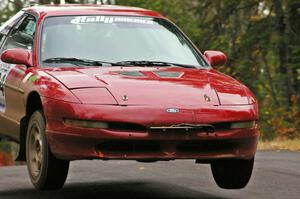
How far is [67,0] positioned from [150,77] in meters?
19.5

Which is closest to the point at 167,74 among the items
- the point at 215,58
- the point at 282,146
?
the point at 215,58

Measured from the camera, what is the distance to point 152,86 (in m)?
7.23

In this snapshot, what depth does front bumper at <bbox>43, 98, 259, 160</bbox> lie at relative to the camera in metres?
6.81

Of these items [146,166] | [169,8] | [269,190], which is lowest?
[169,8]

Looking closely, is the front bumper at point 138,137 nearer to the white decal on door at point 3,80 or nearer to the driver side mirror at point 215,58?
the driver side mirror at point 215,58

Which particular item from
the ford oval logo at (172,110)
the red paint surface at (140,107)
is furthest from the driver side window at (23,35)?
the ford oval logo at (172,110)

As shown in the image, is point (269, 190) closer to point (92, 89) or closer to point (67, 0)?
point (92, 89)

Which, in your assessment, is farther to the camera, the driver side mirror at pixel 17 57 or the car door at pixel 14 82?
the car door at pixel 14 82

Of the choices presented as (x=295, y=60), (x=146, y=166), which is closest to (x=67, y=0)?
(x=295, y=60)

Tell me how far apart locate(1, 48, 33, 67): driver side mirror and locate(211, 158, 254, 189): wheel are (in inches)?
77.8

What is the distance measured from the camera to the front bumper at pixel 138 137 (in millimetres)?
6809

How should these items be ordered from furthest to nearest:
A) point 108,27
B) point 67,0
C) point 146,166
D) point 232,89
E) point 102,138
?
point 67,0
point 146,166
point 108,27
point 232,89
point 102,138

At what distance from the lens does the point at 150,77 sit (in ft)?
24.6

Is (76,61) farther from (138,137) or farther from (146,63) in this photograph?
(138,137)
